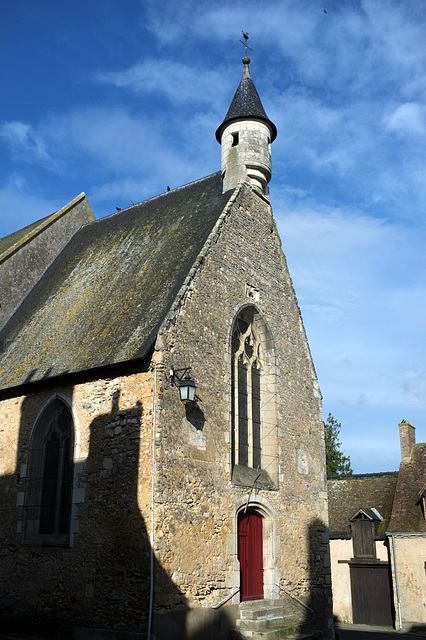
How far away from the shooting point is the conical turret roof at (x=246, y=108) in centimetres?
1555

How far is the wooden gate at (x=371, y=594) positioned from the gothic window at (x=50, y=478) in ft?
54.1

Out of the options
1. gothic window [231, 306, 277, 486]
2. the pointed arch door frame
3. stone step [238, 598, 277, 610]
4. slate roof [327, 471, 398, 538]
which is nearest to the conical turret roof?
gothic window [231, 306, 277, 486]

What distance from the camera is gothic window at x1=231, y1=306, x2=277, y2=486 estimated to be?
1272 cm

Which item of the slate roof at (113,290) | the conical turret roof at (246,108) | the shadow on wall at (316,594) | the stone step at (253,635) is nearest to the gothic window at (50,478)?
the slate roof at (113,290)

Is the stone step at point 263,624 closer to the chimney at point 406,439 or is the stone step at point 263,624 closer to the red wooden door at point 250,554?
the red wooden door at point 250,554

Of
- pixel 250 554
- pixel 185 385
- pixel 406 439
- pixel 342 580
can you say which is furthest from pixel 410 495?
pixel 185 385

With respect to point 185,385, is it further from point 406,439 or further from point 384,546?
point 406,439

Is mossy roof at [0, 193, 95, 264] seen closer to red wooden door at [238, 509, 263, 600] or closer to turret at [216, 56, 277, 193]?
turret at [216, 56, 277, 193]

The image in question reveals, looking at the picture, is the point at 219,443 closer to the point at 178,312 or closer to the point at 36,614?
the point at 178,312

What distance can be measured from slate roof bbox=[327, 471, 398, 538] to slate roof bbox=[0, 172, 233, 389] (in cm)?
1609

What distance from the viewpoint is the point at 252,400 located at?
1345 centimetres

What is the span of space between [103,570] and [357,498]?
1902 cm

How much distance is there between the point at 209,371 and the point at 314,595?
592 cm

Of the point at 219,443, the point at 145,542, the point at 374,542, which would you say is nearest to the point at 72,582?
the point at 145,542
